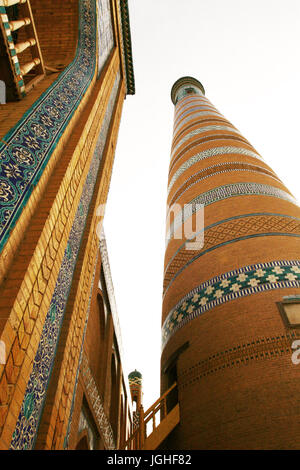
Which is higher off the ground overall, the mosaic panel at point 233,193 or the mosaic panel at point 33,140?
the mosaic panel at point 233,193

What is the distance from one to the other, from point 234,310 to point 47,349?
1790 mm

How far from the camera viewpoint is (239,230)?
11.6 ft

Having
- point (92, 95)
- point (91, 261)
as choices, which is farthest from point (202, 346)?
point (92, 95)

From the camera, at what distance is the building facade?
4.00 ft

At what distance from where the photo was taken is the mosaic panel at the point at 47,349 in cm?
120

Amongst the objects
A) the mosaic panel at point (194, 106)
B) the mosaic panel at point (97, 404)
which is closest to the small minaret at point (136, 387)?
the mosaic panel at point (97, 404)

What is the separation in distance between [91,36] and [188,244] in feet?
7.30

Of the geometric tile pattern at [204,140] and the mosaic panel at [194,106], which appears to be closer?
the geometric tile pattern at [204,140]

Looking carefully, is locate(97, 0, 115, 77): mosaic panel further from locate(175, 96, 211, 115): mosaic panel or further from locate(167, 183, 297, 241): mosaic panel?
locate(175, 96, 211, 115): mosaic panel

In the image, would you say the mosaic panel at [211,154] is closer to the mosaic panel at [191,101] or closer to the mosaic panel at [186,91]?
the mosaic panel at [191,101]

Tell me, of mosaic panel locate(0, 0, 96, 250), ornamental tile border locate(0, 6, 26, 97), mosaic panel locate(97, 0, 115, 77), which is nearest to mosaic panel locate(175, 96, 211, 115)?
mosaic panel locate(97, 0, 115, 77)

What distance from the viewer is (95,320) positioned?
3830mm

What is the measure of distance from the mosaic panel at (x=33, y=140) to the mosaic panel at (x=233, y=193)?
2037mm
